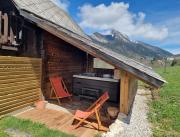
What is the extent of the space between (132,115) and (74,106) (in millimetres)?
2587

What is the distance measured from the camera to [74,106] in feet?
29.9

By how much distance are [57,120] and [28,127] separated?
45.1 inches

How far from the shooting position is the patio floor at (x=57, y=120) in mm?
6328

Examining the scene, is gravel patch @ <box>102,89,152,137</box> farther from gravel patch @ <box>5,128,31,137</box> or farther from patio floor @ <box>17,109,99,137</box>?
gravel patch @ <box>5,128,31,137</box>

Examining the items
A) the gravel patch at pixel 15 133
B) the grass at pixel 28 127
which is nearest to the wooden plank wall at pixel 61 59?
the grass at pixel 28 127

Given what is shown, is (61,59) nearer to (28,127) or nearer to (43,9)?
(43,9)

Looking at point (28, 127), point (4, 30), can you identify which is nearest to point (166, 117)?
point (28, 127)

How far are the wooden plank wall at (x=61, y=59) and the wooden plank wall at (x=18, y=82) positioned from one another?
3.33 feet

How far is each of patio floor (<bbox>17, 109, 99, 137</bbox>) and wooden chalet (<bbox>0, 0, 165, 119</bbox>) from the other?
0.71 meters

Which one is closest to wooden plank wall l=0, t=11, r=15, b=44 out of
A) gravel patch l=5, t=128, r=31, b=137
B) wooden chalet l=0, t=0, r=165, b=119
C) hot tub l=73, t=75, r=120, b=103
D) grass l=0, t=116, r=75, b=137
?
wooden chalet l=0, t=0, r=165, b=119

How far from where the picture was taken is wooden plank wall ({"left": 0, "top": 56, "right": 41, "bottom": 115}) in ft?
23.2

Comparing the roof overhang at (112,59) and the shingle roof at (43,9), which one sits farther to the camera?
the shingle roof at (43,9)

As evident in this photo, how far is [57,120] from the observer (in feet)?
23.6

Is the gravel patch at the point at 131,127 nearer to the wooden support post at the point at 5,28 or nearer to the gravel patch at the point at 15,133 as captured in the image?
the gravel patch at the point at 15,133
